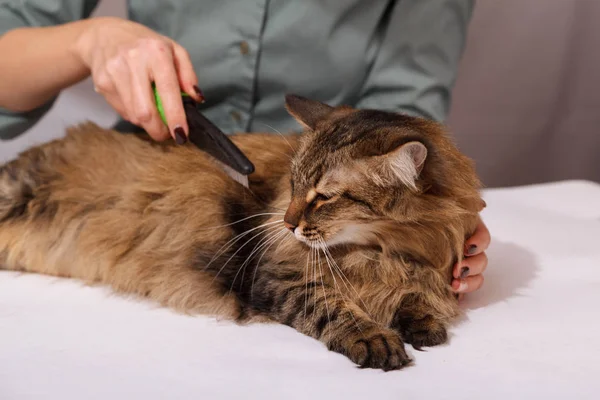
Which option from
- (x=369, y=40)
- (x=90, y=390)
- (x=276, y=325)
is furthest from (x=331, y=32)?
(x=90, y=390)

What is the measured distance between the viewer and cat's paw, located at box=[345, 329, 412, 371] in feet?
3.52

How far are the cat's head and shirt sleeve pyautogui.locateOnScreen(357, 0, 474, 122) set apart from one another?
77 centimetres

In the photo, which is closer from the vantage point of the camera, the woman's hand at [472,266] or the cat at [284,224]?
the cat at [284,224]

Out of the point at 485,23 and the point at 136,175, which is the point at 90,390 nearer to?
the point at 136,175

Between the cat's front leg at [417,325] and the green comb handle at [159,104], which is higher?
the green comb handle at [159,104]

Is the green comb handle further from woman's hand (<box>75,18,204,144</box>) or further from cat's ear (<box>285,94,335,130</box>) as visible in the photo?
cat's ear (<box>285,94,335,130</box>)

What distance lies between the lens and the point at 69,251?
1544mm

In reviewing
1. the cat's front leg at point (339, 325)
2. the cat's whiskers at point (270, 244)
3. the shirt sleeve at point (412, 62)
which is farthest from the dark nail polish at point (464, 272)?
the shirt sleeve at point (412, 62)

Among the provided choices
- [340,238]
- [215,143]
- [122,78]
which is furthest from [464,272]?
[122,78]

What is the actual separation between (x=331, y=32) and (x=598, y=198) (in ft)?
3.59

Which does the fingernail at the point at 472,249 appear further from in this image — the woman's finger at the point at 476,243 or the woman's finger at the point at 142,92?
the woman's finger at the point at 142,92

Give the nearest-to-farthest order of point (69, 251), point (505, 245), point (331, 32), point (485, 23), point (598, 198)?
point (69, 251) → point (505, 245) → point (331, 32) → point (598, 198) → point (485, 23)

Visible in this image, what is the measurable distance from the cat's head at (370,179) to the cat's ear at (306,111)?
66mm

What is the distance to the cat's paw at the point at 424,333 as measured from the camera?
1.17 meters
